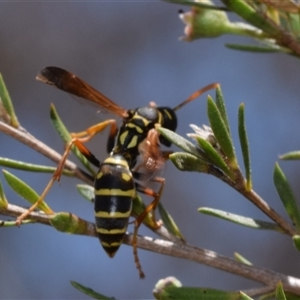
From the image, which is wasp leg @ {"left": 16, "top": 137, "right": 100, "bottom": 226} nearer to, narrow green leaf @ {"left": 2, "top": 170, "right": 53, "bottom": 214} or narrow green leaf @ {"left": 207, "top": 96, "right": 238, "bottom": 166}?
narrow green leaf @ {"left": 2, "top": 170, "right": 53, "bottom": 214}

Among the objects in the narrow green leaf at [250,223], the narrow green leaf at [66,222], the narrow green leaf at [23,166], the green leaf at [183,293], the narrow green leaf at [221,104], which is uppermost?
the narrow green leaf at [221,104]

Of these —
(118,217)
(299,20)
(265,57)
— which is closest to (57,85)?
(118,217)

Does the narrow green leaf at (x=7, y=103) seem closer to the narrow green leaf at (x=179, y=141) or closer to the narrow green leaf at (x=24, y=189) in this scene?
the narrow green leaf at (x=24, y=189)

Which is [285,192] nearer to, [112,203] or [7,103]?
[112,203]

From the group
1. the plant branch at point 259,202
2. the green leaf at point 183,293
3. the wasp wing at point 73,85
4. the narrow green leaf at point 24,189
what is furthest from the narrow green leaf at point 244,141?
the wasp wing at point 73,85

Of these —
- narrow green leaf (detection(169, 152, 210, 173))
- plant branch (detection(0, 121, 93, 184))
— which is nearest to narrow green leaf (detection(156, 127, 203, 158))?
narrow green leaf (detection(169, 152, 210, 173))

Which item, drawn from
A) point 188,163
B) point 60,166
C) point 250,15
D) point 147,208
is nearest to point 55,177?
point 60,166
